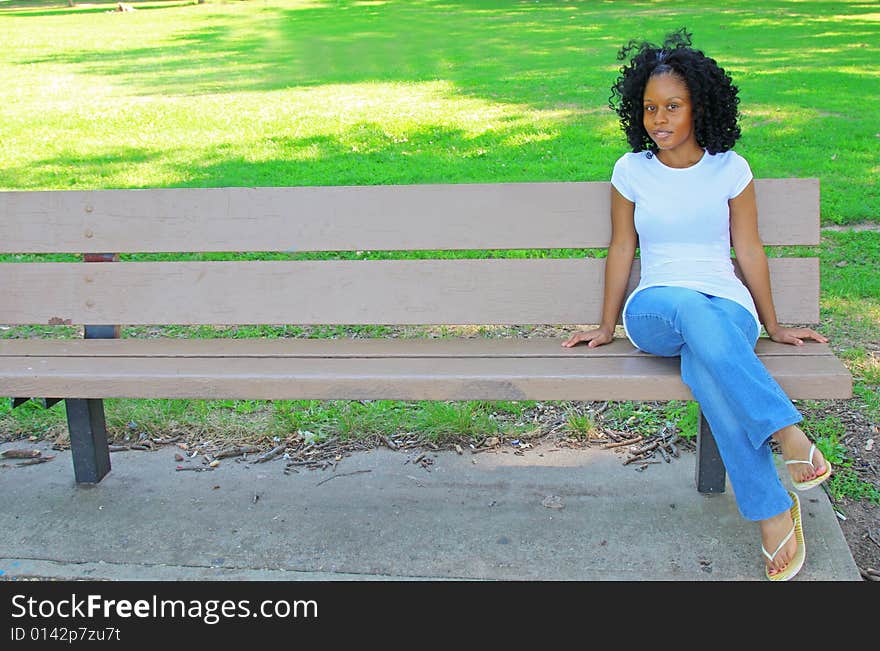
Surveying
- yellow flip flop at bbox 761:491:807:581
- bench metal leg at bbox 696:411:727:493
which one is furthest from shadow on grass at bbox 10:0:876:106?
yellow flip flop at bbox 761:491:807:581

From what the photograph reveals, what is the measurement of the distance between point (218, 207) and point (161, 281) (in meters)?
0.33

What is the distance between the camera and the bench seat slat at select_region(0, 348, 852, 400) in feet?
9.25

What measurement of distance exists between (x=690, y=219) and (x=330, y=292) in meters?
1.23

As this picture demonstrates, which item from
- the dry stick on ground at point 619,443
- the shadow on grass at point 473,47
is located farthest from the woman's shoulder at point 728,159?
the shadow on grass at point 473,47

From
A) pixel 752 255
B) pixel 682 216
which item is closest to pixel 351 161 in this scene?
pixel 682 216

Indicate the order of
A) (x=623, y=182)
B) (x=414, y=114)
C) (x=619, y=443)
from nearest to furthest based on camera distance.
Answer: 1. (x=623, y=182)
2. (x=619, y=443)
3. (x=414, y=114)

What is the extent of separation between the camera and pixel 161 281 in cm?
346

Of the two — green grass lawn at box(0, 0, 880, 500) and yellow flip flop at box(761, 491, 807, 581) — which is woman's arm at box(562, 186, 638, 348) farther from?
yellow flip flop at box(761, 491, 807, 581)

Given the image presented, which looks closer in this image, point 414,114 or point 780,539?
point 780,539

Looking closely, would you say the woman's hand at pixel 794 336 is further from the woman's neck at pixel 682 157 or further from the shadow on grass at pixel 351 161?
the shadow on grass at pixel 351 161

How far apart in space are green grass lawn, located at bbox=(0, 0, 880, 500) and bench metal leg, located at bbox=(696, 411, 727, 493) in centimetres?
50

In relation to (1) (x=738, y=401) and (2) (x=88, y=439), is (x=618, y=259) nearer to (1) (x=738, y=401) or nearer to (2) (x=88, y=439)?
(1) (x=738, y=401)

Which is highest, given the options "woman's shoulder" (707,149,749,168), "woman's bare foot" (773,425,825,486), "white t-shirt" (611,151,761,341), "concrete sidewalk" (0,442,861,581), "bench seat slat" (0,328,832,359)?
"woman's shoulder" (707,149,749,168)

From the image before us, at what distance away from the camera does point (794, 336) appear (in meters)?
3.09
